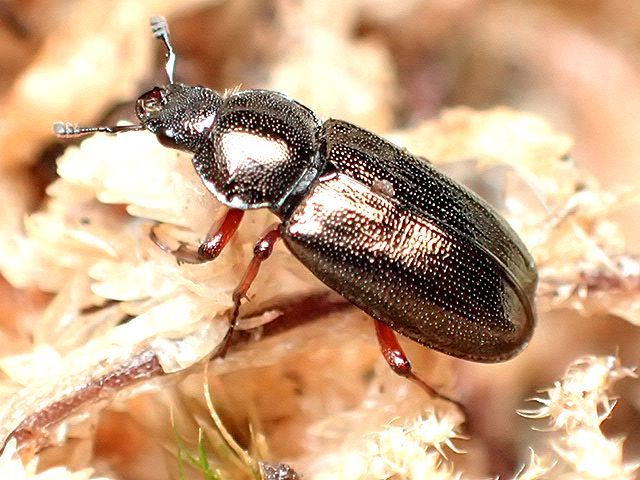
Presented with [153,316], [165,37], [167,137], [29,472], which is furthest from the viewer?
[165,37]

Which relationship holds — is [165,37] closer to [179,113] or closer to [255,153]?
[179,113]

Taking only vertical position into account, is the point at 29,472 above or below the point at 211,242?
below

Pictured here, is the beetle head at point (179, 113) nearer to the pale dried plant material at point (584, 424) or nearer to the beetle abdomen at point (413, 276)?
the beetle abdomen at point (413, 276)

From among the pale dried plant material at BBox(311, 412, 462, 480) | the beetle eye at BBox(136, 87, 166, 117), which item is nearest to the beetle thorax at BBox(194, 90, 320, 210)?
the beetle eye at BBox(136, 87, 166, 117)

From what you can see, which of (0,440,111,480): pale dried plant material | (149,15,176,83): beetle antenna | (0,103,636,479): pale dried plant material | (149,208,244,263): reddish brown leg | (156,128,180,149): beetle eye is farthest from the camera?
(149,15,176,83): beetle antenna

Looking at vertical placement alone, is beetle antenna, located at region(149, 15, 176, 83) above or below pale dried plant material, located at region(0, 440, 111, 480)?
above

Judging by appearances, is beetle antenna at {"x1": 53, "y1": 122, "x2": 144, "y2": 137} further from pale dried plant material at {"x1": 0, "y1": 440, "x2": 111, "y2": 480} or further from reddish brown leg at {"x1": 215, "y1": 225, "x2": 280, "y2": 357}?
pale dried plant material at {"x1": 0, "y1": 440, "x2": 111, "y2": 480}

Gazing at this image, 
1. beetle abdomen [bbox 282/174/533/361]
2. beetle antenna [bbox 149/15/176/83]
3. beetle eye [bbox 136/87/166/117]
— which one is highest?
beetle antenna [bbox 149/15/176/83]

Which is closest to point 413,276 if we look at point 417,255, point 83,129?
point 417,255
